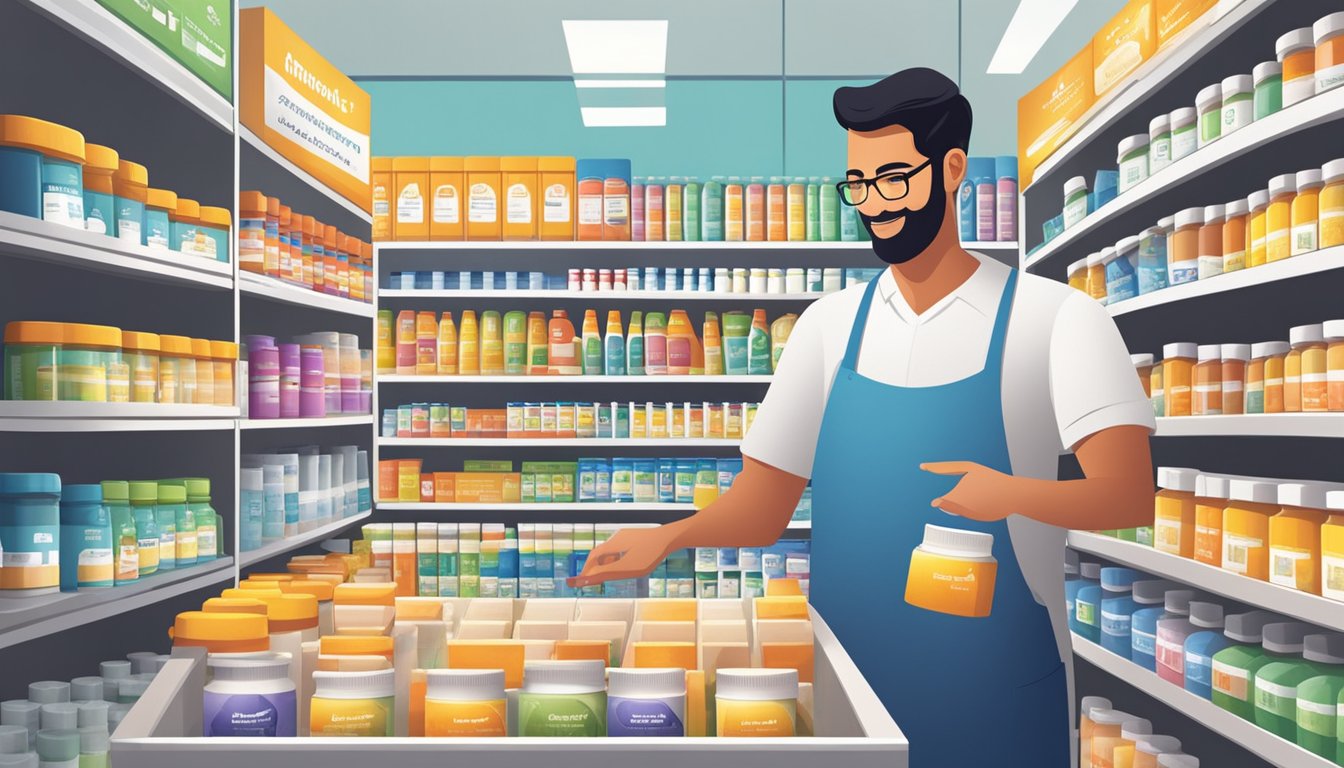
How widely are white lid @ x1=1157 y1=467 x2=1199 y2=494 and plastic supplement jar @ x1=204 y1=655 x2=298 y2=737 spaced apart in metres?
2.43

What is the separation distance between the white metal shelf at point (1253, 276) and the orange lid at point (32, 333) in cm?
273

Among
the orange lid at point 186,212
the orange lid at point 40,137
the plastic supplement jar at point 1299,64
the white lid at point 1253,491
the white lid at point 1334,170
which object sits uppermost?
the plastic supplement jar at point 1299,64

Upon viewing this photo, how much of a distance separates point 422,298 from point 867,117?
4.37m

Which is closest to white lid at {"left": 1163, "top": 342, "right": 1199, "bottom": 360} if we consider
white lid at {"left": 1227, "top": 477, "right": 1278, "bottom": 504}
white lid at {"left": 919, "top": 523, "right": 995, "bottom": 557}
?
white lid at {"left": 1227, "top": 477, "right": 1278, "bottom": 504}

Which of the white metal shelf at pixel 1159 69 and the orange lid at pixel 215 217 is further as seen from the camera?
the orange lid at pixel 215 217

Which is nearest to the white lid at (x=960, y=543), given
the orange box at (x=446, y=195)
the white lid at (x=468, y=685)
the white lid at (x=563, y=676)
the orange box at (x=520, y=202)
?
the white lid at (x=563, y=676)

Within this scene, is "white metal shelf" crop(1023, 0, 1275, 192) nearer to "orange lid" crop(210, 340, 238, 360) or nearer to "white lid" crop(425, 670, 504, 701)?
"white lid" crop(425, 670, 504, 701)

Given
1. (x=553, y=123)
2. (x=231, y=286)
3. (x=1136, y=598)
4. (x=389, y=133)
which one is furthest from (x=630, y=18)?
(x=1136, y=598)

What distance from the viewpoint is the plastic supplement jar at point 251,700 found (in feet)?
3.96

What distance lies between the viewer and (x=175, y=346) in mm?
2766

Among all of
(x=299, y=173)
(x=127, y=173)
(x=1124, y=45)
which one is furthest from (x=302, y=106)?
(x=1124, y=45)

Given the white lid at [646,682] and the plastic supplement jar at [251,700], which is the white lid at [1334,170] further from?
the plastic supplement jar at [251,700]

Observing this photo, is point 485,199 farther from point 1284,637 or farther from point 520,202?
point 1284,637

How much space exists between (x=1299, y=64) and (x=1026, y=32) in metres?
4.26
